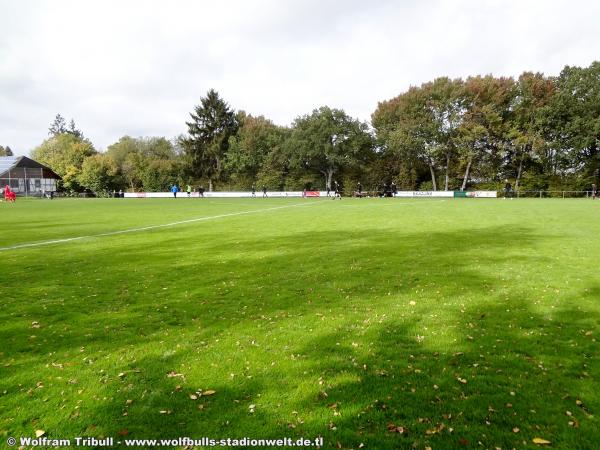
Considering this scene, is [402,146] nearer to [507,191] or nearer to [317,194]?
[317,194]

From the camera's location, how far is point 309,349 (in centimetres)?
455

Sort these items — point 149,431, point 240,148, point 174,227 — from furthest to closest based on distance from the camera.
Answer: point 240,148
point 174,227
point 149,431

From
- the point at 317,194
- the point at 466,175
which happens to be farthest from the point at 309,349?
the point at 466,175

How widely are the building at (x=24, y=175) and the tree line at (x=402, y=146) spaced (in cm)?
398

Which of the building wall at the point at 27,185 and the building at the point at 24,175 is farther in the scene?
the building wall at the point at 27,185

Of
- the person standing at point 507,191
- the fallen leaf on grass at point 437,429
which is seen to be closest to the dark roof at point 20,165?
the person standing at point 507,191

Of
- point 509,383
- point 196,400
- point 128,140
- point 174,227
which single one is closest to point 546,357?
point 509,383

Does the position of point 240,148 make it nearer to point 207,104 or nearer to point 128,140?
point 207,104

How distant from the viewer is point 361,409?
133 inches

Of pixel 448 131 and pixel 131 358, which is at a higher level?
pixel 448 131

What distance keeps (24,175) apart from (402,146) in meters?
66.6

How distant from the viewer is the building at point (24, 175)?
69438 mm

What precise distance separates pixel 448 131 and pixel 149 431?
5810cm

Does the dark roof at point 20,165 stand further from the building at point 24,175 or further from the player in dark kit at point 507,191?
the player in dark kit at point 507,191
